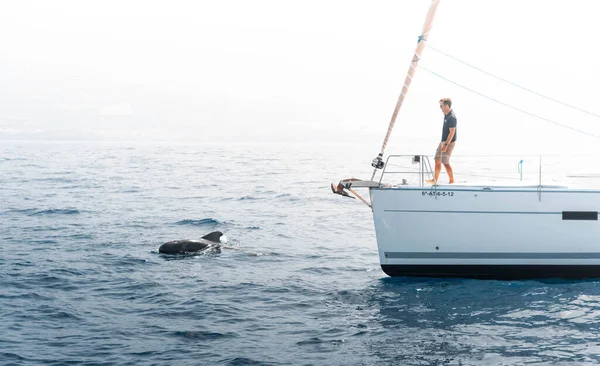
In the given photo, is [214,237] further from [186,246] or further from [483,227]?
[483,227]

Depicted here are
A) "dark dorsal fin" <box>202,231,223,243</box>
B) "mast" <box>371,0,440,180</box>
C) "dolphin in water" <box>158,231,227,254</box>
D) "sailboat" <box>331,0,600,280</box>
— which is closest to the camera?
"sailboat" <box>331,0,600,280</box>

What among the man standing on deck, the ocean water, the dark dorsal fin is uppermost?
the man standing on deck

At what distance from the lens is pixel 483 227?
1471cm

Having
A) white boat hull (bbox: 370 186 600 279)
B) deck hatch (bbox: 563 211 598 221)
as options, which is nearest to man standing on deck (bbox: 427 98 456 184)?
white boat hull (bbox: 370 186 600 279)

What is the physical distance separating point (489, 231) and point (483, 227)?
17cm

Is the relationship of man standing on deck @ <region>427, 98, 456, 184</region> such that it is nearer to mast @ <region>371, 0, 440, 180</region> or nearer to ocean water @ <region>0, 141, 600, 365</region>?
mast @ <region>371, 0, 440, 180</region>

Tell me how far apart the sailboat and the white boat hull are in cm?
2

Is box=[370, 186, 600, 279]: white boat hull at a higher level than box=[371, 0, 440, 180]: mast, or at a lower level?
lower

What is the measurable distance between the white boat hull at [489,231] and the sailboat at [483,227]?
2 centimetres

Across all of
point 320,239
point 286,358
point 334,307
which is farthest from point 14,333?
point 320,239

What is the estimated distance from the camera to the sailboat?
47.8 feet

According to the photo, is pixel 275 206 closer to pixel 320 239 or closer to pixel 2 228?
pixel 320 239

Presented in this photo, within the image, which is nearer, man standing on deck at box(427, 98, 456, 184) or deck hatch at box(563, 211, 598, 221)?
deck hatch at box(563, 211, 598, 221)

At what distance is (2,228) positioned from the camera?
2345 cm
